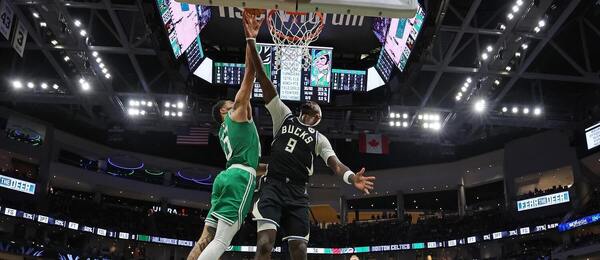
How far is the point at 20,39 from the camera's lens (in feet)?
55.9

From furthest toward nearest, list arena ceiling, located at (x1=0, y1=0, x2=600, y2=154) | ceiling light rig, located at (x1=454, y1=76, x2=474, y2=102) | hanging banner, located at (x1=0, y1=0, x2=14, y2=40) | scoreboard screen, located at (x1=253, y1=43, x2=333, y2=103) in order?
ceiling light rig, located at (x1=454, y1=76, x2=474, y2=102) < scoreboard screen, located at (x1=253, y1=43, x2=333, y2=103) < arena ceiling, located at (x1=0, y1=0, x2=600, y2=154) < hanging banner, located at (x1=0, y1=0, x2=14, y2=40)

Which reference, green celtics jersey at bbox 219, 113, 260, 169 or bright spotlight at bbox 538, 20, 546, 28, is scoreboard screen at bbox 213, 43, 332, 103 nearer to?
bright spotlight at bbox 538, 20, 546, 28

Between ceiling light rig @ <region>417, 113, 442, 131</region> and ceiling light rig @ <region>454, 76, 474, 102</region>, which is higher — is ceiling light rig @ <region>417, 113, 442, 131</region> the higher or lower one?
the lower one

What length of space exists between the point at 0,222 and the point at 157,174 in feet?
32.5

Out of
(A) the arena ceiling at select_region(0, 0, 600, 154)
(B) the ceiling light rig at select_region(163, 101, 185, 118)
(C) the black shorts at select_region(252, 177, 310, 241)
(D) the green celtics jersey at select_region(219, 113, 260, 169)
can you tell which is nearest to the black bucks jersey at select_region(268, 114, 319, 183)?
(C) the black shorts at select_region(252, 177, 310, 241)

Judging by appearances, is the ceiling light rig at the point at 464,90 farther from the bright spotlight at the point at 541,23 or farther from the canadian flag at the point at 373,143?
the canadian flag at the point at 373,143

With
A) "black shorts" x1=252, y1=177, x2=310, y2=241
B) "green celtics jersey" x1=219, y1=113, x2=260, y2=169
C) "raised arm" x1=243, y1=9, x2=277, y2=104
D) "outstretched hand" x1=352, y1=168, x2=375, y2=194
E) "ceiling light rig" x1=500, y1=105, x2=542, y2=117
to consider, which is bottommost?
"black shorts" x1=252, y1=177, x2=310, y2=241

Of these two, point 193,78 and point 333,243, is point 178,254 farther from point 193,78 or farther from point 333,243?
point 193,78

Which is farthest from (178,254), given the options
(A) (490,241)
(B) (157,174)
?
(A) (490,241)

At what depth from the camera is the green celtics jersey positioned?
4934mm

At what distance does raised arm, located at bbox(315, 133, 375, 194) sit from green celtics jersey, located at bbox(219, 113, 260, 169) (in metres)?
0.64

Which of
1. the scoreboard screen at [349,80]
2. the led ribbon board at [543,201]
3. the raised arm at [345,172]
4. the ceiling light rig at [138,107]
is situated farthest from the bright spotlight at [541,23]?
the raised arm at [345,172]

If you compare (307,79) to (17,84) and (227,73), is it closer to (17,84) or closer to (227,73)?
(227,73)

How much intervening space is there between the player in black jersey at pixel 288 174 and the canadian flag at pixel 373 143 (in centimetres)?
1797
